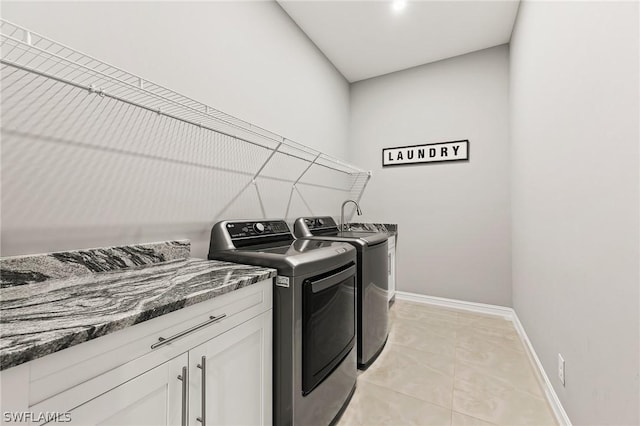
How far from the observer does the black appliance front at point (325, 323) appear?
4.04ft

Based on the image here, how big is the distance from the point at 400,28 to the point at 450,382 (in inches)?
118

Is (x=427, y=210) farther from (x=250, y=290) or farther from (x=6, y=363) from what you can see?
(x=6, y=363)

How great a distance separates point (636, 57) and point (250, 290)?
58.2 inches

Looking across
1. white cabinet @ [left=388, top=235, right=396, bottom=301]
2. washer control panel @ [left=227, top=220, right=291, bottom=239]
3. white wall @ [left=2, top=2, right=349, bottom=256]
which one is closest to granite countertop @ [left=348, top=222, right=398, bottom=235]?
white cabinet @ [left=388, top=235, right=396, bottom=301]

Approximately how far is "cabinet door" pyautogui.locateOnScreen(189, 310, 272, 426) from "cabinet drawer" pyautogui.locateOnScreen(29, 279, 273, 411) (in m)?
0.05

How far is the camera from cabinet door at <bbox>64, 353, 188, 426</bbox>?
63cm

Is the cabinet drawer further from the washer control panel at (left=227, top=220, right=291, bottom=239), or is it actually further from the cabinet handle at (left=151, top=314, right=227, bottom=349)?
the washer control panel at (left=227, top=220, right=291, bottom=239)

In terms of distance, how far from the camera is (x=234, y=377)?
1016mm

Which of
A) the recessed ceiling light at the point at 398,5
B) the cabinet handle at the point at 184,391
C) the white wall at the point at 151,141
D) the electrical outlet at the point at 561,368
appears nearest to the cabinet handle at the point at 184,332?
the cabinet handle at the point at 184,391

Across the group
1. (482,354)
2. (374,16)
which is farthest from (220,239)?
(374,16)

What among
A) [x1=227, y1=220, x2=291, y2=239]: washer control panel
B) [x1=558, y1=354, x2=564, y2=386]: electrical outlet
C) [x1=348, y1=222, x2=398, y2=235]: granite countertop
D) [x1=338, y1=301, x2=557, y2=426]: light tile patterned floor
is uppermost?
[x1=227, y1=220, x2=291, y2=239]: washer control panel

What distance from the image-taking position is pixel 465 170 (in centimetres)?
307

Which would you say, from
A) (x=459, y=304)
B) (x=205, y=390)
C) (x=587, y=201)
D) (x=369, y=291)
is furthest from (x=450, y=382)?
(x=205, y=390)

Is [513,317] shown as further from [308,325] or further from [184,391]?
[184,391]
